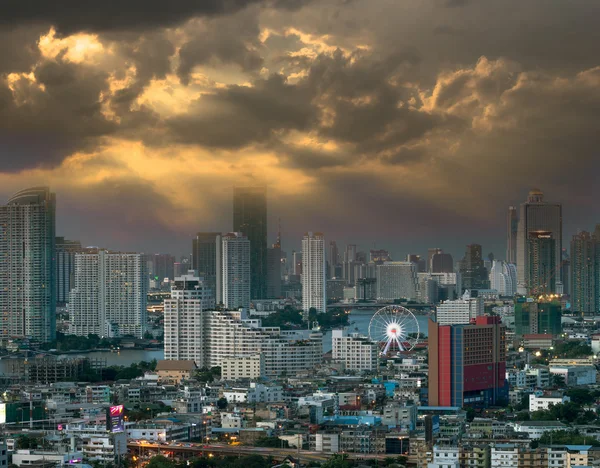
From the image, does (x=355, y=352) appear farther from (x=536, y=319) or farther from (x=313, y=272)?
(x=313, y=272)

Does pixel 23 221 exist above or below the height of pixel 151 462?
above

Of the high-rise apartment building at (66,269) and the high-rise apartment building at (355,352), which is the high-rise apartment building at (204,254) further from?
the high-rise apartment building at (355,352)

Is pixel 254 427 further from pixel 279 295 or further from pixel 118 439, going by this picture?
pixel 279 295

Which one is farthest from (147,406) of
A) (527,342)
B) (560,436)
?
(527,342)

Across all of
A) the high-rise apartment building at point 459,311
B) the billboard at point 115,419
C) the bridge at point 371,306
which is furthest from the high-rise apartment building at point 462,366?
the bridge at point 371,306

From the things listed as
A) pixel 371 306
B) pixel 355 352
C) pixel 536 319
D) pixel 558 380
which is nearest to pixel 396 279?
pixel 371 306

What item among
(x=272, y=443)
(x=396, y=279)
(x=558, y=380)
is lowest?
(x=272, y=443)
